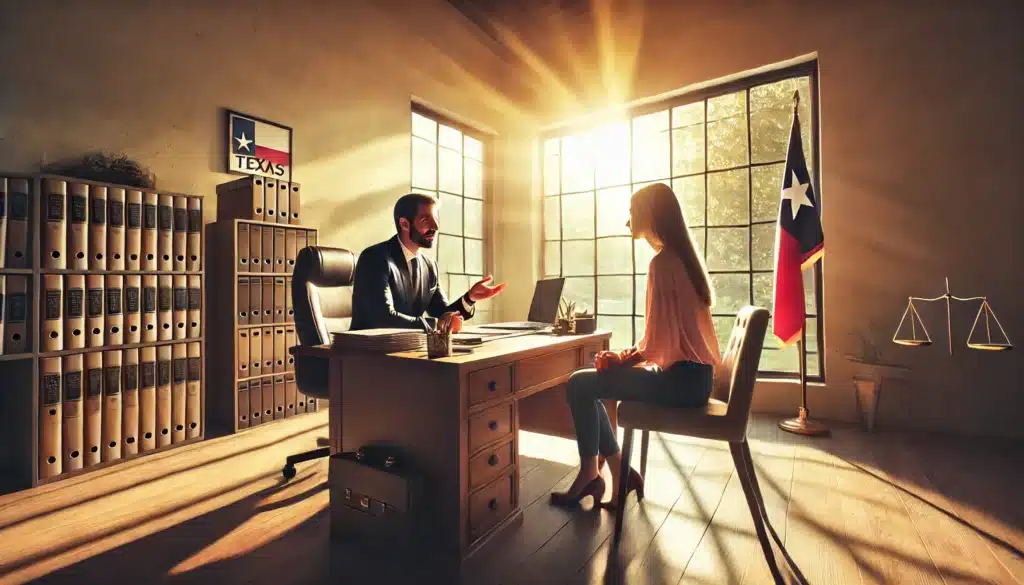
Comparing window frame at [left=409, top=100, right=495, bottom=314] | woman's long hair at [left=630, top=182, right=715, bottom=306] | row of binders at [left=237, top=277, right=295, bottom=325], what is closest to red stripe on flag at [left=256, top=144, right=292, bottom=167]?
row of binders at [left=237, top=277, right=295, bottom=325]

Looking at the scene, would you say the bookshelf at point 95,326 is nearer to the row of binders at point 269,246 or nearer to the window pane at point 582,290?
the row of binders at point 269,246

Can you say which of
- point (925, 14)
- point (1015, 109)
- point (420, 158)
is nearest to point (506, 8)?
point (420, 158)

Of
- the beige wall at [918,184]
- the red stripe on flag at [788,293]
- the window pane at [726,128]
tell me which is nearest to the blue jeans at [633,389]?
the red stripe on flag at [788,293]

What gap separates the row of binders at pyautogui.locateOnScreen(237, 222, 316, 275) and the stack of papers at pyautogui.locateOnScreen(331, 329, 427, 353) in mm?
1608

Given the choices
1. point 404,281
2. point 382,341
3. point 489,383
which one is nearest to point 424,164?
point 404,281

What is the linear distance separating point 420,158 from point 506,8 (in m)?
1.59

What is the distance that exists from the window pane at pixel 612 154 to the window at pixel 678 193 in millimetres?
10

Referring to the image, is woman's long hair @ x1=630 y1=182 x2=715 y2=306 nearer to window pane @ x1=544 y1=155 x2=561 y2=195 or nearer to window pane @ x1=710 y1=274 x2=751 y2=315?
window pane @ x1=710 y1=274 x2=751 y2=315

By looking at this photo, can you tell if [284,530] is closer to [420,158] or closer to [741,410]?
[741,410]

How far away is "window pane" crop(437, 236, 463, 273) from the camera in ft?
15.1

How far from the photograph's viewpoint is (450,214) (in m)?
4.73

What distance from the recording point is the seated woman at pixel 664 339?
63.5 inches

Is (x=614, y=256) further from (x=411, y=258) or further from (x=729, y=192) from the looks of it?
(x=411, y=258)

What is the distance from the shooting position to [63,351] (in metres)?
2.13
